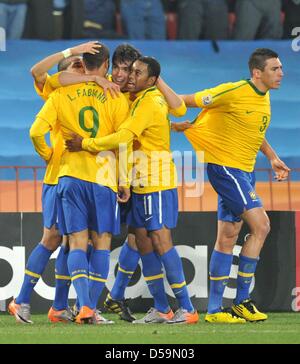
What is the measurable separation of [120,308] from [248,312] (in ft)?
3.64

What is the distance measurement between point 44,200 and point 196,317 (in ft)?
5.18

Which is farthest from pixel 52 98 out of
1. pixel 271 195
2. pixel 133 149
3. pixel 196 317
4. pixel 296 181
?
pixel 296 181

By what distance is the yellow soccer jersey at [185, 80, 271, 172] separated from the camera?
36.0 ft

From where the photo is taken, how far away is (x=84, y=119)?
410 inches

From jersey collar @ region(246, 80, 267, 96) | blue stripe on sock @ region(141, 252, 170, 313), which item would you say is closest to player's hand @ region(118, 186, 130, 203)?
blue stripe on sock @ region(141, 252, 170, 313)

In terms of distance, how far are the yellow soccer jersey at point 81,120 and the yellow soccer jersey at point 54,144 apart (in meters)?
0.11

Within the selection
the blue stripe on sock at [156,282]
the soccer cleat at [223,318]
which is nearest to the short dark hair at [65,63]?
the blue stripe on sock at [156,282]

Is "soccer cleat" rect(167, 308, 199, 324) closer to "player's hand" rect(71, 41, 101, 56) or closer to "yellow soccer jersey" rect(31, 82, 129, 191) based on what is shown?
"yellow soccer jersey" rect(31, 82, 129, 191)

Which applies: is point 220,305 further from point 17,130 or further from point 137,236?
point 17,130

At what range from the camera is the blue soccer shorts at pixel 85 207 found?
33.8 ft

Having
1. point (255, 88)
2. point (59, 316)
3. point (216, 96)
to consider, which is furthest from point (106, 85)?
point (59, 316)

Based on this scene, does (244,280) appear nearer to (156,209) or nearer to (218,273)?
(218,273)

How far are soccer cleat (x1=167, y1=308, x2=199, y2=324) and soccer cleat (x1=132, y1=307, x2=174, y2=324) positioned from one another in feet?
0.45

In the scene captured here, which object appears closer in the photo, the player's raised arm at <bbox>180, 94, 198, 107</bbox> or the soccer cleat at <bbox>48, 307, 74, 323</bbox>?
the soccer cleat at <bbox>48, 307, 74, 323</bbox>
